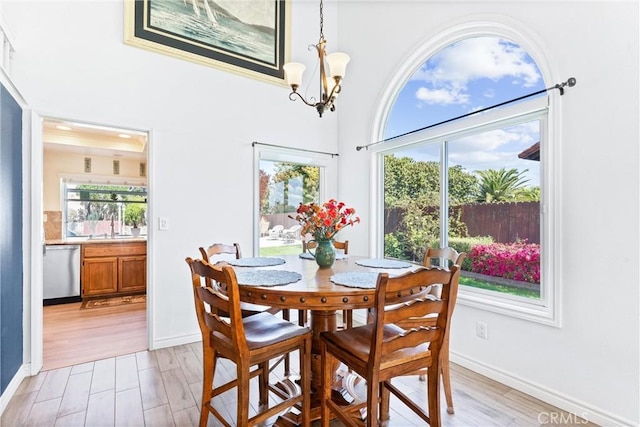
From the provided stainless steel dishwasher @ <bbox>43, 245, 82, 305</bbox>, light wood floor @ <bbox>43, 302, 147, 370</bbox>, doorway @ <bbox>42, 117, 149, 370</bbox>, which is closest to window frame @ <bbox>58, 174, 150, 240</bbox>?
doorway @ <bbox>42, 117, 149, 370</bbox>

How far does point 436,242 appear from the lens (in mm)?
2945

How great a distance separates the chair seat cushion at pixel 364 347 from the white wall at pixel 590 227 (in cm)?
113

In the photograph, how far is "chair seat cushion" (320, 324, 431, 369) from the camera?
1.41 meters

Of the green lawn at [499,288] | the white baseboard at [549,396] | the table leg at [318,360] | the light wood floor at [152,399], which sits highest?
the green lawn at [499,288]

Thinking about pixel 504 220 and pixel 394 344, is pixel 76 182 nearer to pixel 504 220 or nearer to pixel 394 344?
pixel 394 344

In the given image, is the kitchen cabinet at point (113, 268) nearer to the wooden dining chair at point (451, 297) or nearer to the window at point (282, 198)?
the window at point (282, 198)

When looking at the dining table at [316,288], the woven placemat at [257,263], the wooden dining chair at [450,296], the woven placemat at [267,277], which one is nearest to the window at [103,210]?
the woven placemat at [257,263]

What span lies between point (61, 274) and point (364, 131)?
14.6 ft

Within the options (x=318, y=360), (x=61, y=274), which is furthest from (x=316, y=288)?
(x=61, y=274)

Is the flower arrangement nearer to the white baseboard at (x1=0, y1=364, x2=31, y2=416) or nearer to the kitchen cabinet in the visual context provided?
the white baseboard at (x1=0, y1=364, x2=31, y2=416)

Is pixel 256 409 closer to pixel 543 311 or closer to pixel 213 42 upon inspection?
pixel 543 311

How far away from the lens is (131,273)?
459 centimetres

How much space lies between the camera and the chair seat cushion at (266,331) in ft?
5.08

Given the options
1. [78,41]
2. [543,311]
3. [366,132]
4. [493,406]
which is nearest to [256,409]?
[493,406]
